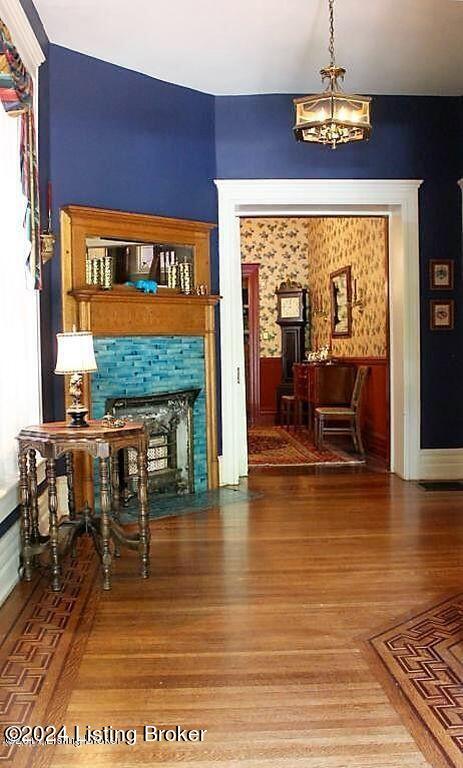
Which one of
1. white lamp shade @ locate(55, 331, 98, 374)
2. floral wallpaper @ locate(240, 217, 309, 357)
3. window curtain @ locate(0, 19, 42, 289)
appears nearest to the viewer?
window curtain @ locate(0, 19, 42, 289)

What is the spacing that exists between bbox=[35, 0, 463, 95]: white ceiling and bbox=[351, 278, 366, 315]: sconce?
3.01 metres

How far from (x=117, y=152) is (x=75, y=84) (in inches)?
21.3

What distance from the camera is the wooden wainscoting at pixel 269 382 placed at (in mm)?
11500

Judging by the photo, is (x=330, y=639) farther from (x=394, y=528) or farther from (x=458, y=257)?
(x=458, y=257)

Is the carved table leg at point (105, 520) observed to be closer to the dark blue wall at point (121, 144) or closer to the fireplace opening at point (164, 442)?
the dark blue wall at point (121, 144)

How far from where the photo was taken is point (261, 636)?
3018 millimetres

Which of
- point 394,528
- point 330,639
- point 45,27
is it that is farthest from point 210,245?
point 330,639

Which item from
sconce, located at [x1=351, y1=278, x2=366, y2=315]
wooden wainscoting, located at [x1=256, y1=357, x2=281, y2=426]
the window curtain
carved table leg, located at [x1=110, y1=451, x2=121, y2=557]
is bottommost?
carved table leg, located at [x1=110, y1=451, x2=121, y2=557]

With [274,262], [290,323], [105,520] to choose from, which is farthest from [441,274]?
[274,262]

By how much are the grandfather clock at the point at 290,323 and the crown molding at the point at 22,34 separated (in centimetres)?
692

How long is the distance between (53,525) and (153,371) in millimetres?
2067

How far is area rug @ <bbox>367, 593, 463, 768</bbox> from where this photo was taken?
2.20m

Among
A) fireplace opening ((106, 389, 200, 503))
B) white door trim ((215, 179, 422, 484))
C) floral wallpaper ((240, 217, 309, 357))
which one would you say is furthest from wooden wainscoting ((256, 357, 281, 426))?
fireplace opening ((106, 389, 200, 503))

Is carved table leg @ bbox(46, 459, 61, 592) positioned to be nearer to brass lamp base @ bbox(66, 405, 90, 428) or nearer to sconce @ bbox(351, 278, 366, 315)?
brass lamp base @ bbox(66, 405, 90, 428)
